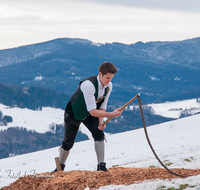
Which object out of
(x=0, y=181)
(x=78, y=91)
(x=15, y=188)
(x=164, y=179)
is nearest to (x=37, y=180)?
(x=15, y=188)

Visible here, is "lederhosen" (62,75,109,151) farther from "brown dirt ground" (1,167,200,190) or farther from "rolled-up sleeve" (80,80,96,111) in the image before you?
"brown dirt ground" (1,167,200,190)

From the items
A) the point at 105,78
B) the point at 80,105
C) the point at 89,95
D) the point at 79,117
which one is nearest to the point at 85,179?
the point at 79,117

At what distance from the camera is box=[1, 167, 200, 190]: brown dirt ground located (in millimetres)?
5891

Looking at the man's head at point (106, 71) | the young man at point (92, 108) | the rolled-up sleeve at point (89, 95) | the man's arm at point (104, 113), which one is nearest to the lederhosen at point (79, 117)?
the young man at point (92, 108)

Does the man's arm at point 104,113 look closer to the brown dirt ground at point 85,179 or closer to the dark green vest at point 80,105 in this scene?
the dark green vest at point 80,105

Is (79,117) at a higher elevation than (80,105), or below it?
below

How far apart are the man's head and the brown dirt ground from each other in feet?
6.20

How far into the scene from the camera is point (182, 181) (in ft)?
17.7

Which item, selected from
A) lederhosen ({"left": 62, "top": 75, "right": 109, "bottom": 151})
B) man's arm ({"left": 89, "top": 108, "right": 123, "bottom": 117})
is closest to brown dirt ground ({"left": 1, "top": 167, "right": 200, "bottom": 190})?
lederhosen ({"left": 62, "top": 75, "right": 109, "bottom": 151})

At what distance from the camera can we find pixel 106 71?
6.10m

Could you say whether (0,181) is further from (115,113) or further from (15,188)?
(115,113)

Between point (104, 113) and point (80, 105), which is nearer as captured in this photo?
point (104, 113)

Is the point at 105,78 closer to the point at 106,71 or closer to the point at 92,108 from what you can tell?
the point at 106,71

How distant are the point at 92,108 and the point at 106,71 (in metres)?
0.79
